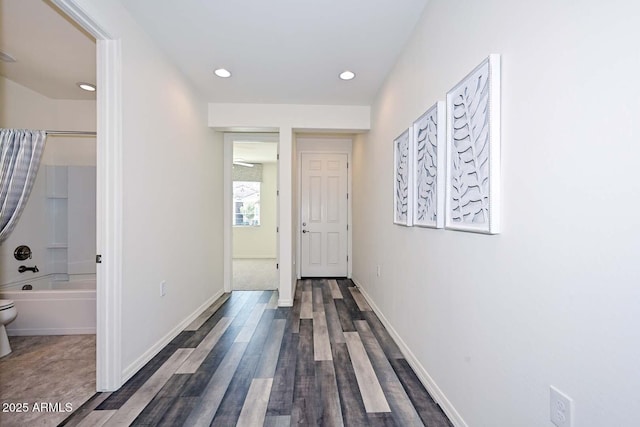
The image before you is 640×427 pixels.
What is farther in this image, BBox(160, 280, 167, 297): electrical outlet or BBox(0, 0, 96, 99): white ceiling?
BBox(160, 280, 167, 297): electrical outlet

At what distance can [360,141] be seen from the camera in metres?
4.34

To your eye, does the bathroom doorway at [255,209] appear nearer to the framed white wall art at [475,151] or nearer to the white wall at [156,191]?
the white wall at [156,191]

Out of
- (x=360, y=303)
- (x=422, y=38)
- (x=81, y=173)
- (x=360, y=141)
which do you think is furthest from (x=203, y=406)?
(x=360, y=141)

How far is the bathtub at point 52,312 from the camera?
261cm

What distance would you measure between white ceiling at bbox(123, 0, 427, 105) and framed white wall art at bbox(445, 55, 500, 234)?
3.08ft

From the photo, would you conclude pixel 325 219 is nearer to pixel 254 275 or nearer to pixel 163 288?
pixel 254 275

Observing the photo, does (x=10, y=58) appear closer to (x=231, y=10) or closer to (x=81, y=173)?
(x=81, y=173)

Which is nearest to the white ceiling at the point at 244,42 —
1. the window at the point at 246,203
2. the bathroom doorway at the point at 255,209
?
the bathroom doorway at the point at 255,209

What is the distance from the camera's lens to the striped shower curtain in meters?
2.39

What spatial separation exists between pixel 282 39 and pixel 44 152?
302 centimetres

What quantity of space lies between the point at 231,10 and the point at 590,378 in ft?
8.33

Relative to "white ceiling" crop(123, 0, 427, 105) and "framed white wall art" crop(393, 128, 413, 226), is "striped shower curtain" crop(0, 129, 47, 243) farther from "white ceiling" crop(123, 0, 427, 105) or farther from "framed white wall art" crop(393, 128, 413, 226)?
"framed white wall art" crop(393, 128, 413, 226)

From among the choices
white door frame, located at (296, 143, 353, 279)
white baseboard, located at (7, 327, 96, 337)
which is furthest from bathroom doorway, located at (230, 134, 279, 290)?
white baseboard, located at (7, 327, 96, 337)

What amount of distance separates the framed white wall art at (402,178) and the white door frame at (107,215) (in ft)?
6.54
